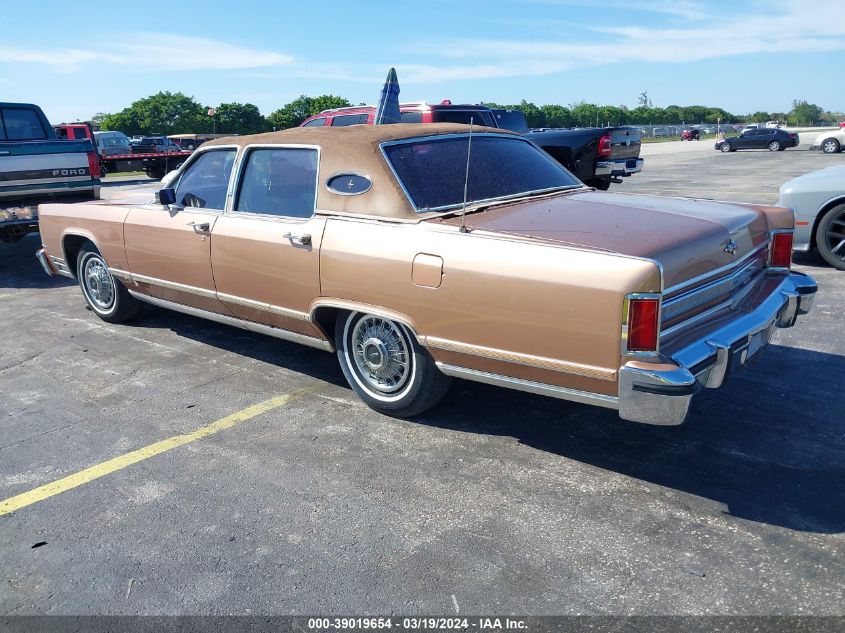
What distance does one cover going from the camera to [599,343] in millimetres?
3162

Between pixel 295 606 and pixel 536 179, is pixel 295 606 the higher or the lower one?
the lower one

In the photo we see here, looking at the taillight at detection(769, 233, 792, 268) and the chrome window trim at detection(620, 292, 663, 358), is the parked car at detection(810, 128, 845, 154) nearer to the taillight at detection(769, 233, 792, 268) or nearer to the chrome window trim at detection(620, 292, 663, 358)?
the taillight at detection(769, 233, 792, 268)

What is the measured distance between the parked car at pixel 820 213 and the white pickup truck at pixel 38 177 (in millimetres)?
8589

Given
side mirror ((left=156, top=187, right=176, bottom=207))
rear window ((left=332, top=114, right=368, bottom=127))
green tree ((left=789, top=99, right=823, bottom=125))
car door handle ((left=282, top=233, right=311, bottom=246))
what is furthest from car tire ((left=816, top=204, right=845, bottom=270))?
green tree ((left=789, top=99, right=823, bottom=125))

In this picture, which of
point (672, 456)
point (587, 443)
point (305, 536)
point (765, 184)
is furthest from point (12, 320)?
point (765, 184)

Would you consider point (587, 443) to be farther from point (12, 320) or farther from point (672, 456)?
point (12, 320)

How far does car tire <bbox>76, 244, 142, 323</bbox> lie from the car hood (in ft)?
12.2

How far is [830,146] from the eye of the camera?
33062 millimetres

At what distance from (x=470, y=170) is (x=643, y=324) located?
1708 millimetres

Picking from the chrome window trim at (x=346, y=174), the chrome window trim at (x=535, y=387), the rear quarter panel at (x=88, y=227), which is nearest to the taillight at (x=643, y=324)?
the chrome window trim at (x=535, y=387)

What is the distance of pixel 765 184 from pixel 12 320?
17.0 m

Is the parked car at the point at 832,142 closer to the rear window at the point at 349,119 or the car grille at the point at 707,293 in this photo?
the rear window at the point at 349,119

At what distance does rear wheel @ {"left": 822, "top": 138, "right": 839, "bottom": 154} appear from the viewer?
32.7 metres

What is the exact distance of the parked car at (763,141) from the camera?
38.3 metres
